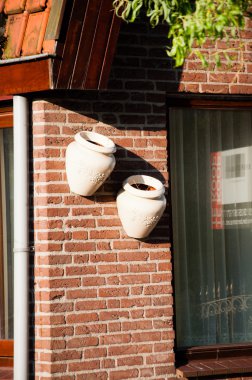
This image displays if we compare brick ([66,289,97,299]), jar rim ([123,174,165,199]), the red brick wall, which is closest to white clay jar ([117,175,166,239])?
Result: jar rim ([123,174,165,199])

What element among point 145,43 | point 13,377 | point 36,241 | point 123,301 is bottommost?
point 13,377

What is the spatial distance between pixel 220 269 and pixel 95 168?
169cm

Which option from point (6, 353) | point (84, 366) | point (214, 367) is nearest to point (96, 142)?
point (84, 366)

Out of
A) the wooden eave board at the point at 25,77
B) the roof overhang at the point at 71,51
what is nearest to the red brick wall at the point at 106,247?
the wooden eave board at the point at 25,77

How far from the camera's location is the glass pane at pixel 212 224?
287 inches

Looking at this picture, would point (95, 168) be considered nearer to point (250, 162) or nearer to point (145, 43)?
point (145, 43)

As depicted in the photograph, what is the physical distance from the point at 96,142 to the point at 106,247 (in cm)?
82

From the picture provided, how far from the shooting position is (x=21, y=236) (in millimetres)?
6598

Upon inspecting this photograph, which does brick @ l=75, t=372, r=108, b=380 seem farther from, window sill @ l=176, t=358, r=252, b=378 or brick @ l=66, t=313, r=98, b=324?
window sill @ l=176, t=358, r=252, b=378

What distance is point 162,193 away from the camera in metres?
6.60

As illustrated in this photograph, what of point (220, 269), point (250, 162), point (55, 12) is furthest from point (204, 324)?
point (55, 12)

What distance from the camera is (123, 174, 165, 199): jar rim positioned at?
21.3 ft

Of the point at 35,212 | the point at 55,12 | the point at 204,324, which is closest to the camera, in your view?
the point at 55,12

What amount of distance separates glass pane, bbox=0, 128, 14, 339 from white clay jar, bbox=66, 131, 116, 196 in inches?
28.1
